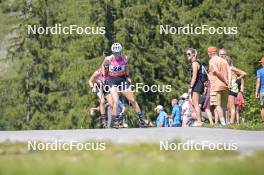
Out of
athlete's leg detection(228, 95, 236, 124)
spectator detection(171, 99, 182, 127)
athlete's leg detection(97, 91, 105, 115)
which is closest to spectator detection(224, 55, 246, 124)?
athlete's leg detection(228, 95, 236, 124)

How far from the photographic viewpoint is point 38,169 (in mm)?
5320

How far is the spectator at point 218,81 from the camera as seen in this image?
1138 centimetres

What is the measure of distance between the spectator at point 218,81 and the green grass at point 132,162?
16.5 ft

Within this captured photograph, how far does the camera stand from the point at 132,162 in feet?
18.1

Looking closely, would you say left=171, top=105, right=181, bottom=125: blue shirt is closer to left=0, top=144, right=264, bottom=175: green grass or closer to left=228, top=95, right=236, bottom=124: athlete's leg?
left=228, top=95, right=236, bottom=124: athlete's leg

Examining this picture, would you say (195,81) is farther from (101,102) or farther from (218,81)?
(101,102)

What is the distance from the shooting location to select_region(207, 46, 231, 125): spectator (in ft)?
37.3

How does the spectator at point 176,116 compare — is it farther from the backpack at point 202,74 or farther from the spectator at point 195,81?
the backpack at point 202,74

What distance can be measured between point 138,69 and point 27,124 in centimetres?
527

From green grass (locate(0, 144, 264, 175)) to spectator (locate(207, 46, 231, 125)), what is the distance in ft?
16.5

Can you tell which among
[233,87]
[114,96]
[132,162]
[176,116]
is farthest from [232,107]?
[132,162]

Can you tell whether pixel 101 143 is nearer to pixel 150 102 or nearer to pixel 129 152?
pixel 129 152

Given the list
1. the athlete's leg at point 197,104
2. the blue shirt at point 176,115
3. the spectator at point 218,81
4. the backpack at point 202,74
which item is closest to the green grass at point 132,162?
the spectator at point 218,81

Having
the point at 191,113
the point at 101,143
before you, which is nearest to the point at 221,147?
the point at 101,143
